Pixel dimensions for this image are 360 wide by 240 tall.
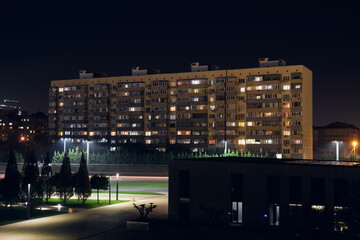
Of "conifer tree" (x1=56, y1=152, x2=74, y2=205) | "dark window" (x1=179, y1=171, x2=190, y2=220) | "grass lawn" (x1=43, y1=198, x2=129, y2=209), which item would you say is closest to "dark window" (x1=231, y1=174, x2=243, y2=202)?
"dark window" (x1=179, y1=171, x2=190, y2=220)

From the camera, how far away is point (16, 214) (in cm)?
5534

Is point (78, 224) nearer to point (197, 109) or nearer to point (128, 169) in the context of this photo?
point (128, 169)

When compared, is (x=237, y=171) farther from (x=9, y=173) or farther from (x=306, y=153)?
(x=306, y=153)

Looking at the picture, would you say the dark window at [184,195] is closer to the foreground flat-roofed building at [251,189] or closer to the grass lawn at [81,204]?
the foreground flat-roofed building at [251,189]

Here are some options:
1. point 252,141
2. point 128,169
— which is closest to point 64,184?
point 128,169

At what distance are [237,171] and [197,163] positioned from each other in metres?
4.21

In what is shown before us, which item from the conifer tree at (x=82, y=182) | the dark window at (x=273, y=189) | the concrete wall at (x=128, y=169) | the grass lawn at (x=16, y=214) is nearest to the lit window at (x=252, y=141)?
the concrete wall at (x=128, y=169)

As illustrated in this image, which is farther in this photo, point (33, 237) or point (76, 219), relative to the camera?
point (76, 219)

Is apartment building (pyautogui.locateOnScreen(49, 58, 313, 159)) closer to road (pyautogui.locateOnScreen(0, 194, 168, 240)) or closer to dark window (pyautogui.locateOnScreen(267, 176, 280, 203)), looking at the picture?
road (pyautogui.locateOnScreen(0, 194, 168, 240))

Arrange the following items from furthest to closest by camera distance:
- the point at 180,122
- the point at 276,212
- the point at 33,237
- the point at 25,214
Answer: the point at 180,122
the point at 25,214
the point at 276,212
the point at 33,237

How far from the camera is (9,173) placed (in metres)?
58.5

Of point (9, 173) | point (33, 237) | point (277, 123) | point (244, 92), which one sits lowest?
point (33, 237)

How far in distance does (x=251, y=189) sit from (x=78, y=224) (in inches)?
668

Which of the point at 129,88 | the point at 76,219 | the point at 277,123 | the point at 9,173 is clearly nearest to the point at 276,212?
the point at 76,219
